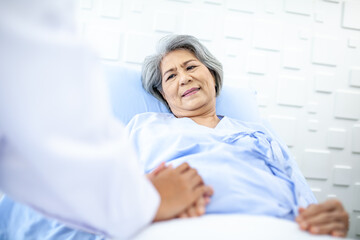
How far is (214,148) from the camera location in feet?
3.18

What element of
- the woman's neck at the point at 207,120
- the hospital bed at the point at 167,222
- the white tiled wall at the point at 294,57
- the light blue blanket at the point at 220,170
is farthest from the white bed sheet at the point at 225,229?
the white tiled wall at the point at 294,57

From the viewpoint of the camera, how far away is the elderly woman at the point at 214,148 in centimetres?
75

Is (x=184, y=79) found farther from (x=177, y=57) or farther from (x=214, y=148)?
(x=214, y=148)

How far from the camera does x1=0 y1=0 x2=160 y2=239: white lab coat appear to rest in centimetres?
37

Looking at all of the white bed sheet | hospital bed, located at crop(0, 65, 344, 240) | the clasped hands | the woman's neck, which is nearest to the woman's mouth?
the woman's neck

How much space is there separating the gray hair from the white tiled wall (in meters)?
0.43

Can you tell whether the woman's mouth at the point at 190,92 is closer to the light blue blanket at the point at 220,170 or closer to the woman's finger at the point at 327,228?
the light blue blanket at the point at 220,170

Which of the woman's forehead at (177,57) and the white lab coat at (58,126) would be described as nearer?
the white lab coat at (58,126)

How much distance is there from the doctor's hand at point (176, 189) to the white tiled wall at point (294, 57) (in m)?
1.31

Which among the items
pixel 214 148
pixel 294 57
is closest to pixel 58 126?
pixel 214 148

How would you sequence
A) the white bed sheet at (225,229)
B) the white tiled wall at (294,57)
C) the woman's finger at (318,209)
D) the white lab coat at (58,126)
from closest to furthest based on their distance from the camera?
the white lab coat at (58,126), the white bed sheet at (225,229), the woman's finger at (318,209), the white tiled wall at (294,57)

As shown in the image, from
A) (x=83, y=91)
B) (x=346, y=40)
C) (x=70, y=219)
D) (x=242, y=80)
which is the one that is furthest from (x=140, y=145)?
(x=346, y=40)

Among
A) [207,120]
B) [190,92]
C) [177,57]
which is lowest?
[207,120]

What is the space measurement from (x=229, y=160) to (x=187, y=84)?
0.53 meters
